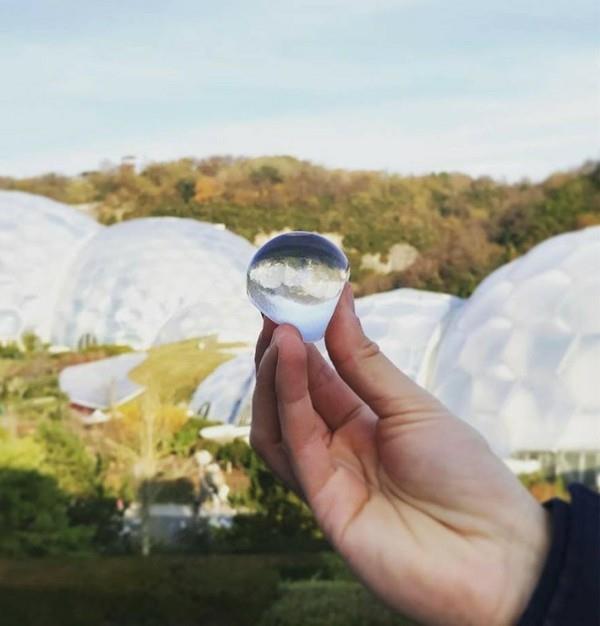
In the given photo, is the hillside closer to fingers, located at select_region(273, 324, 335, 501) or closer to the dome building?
the dome building

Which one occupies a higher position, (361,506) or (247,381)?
(361,506)

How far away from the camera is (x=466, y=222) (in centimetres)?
582

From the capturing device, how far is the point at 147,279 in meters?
5.86

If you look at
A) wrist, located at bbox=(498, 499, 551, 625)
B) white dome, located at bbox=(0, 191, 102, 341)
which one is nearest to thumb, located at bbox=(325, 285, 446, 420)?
wrist, located at bbox=(498, 499, 551, 625)

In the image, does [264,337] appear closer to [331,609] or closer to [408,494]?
[408,494]

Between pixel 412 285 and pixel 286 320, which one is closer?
pixel 286 320

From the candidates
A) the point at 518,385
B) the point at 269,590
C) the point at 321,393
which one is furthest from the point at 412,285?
the point at 321,393

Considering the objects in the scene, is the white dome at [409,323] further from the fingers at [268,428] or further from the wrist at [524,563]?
the wrist at [524,563]

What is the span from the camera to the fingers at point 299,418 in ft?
3.38

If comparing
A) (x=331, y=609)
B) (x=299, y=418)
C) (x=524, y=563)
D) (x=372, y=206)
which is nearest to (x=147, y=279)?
(x=372, y=206)

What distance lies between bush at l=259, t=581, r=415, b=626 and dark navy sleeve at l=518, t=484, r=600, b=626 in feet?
13.5

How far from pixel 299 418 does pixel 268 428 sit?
0.39 feet

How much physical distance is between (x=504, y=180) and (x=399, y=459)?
4.74 meters

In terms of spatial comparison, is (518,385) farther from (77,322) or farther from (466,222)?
(77,322)
